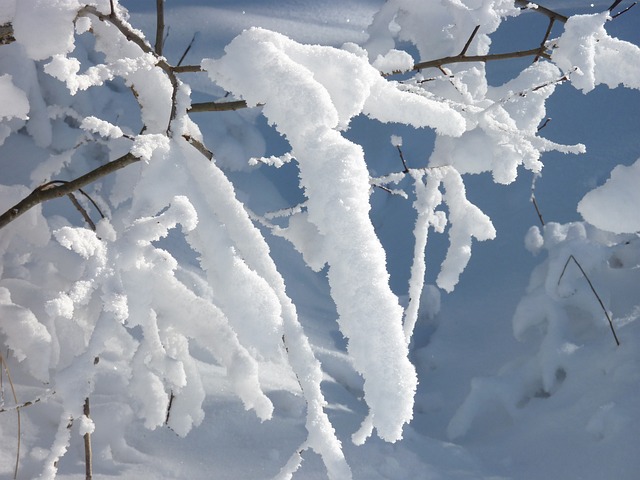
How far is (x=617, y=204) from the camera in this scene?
118 centimetres

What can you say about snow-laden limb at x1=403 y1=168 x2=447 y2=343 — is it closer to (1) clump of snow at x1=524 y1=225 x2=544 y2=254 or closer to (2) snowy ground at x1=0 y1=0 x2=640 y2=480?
(2) snowy ground at x1=0 y1=0 x2=640 y2=480

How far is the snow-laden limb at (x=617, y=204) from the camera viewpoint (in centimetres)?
118

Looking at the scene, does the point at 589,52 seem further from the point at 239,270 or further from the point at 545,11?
the point at 239,270

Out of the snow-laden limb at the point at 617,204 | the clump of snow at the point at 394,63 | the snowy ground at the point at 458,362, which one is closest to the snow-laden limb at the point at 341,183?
the clump of snow at the point at 394,63

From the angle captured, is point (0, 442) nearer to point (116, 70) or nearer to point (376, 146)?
point (116, 70)

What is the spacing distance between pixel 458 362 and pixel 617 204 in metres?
2.44

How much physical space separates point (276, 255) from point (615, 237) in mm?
2101

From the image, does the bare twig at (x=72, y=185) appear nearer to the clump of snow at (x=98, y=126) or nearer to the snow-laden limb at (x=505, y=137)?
the clump of snow at (x=98, y=126)

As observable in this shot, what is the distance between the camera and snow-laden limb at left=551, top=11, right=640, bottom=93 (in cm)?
92

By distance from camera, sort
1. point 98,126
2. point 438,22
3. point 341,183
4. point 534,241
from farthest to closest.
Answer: point 534,241 < point 438,22 < point 98,126 < point 341,183

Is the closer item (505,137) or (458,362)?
(505,137)

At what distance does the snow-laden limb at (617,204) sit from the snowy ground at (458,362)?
1086 millimetres

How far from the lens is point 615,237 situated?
3600 mm

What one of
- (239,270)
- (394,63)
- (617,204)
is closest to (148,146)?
(239,270)
